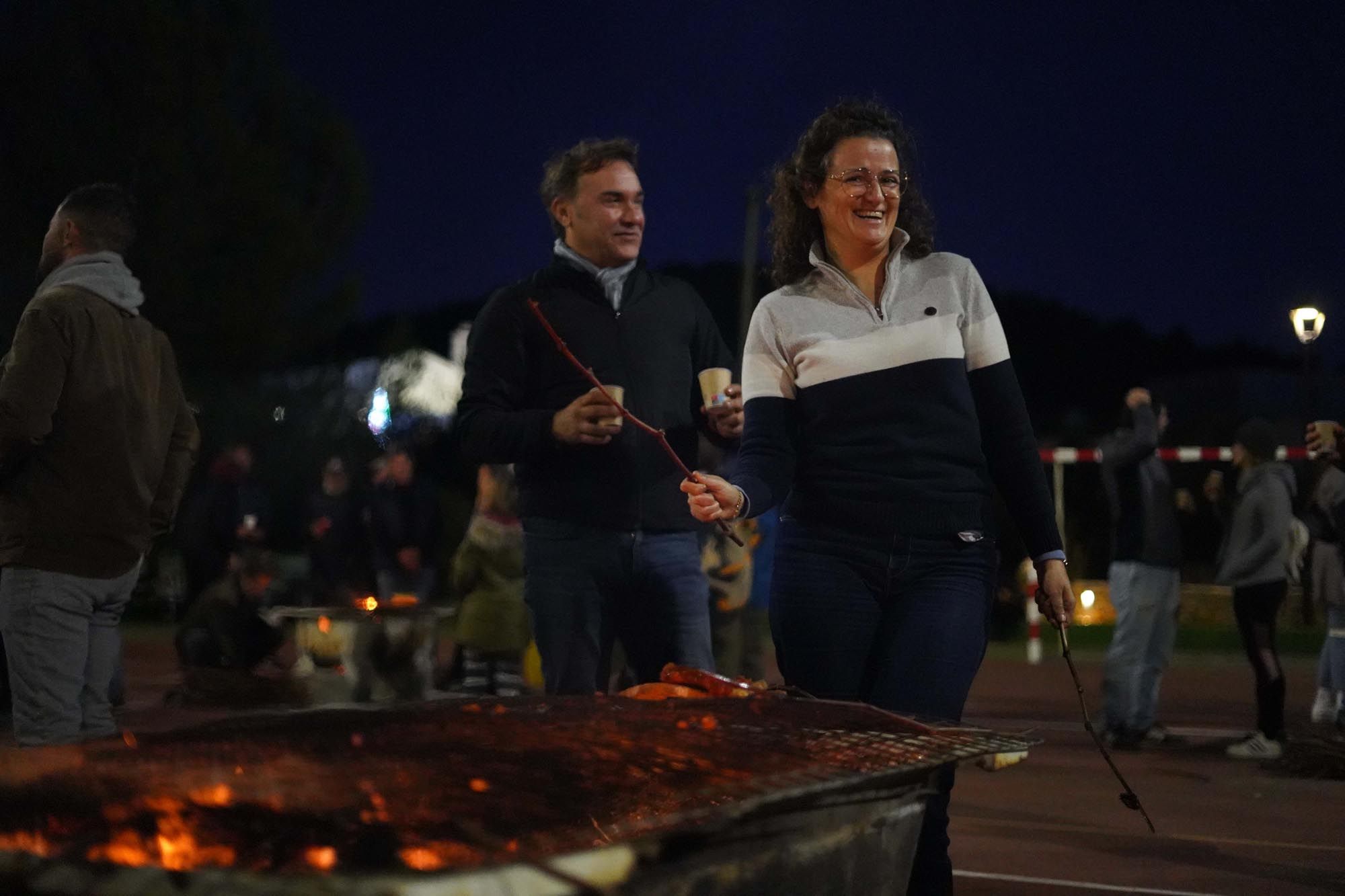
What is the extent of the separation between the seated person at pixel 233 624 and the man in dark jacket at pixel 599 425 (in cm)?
672

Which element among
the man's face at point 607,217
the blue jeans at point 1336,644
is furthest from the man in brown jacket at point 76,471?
the blue jeans at point 1336,644

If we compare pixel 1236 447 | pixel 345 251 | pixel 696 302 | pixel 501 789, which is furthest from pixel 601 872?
pixel 345 251

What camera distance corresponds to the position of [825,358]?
3322 millimetres

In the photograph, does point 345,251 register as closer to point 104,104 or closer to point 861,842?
point 104,104

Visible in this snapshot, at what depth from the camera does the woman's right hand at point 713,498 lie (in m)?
3.20

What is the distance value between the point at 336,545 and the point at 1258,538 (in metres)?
7.22

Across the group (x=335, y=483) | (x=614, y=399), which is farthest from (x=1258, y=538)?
(x=335, y=483)

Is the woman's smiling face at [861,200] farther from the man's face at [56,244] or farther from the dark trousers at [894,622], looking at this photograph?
the man's face at [56,244]

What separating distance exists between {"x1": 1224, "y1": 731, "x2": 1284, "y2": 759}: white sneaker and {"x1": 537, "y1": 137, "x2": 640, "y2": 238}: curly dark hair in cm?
544

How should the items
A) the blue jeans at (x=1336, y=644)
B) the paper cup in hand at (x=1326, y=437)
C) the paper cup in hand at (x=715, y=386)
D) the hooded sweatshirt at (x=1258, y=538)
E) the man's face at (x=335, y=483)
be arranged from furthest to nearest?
the man's face at (x=335, y=483)
the blue jeans at (x=1336, y=644)
the hooded sweatshirt at (x=1258, y=538)
the paper cup in hand at (x=1326, y=437)
the paper cup in hand at (x=715, y=386)

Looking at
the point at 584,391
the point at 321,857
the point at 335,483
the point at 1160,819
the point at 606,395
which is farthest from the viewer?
the point at 335,483

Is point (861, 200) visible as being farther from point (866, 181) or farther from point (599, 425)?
point (599, 425)

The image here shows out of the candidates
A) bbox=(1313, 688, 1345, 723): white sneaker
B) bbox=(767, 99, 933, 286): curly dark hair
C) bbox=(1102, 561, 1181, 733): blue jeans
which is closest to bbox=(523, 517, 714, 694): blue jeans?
bbox=(767, 99, 933, 286): curly dark hair

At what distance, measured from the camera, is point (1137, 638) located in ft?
26.9
